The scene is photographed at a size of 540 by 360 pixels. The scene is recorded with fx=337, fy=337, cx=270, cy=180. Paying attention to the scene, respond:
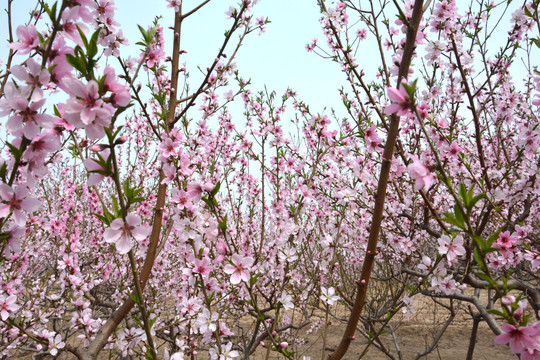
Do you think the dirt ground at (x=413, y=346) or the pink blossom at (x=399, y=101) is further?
the dirt ground at (x=413, y=346)

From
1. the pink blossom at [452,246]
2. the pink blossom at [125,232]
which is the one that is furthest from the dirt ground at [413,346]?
the pink blossom at [125,232]

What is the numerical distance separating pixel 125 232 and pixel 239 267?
715mm

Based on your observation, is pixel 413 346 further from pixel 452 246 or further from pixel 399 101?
pixel 399 101

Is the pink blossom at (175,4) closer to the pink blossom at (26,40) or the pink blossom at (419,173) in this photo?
the pink blossom at (26,40)

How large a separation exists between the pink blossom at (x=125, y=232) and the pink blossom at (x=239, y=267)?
2.04 feet

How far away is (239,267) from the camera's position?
5.69ft

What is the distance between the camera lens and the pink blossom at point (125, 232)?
1140 millimetres

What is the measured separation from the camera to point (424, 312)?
1134 cm

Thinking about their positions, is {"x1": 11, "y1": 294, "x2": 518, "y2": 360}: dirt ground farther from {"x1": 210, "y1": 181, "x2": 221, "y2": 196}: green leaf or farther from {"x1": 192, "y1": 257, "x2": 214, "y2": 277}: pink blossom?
{"x1": 210, "y1": 181, "x2": 221, "y2": 196}: green leaf

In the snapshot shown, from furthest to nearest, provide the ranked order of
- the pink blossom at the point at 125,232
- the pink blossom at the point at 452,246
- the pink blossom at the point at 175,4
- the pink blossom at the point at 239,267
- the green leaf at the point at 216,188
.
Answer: the pink blossom at the point at 175,4, the pink blossom at the point at 452,246, the pink blossom at the point at 239,267, the green leaf at the point at 216,188, the pink blossom at the point at 125,232

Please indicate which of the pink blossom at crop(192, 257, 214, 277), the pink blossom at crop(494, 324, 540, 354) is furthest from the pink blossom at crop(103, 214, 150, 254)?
the pink blossom at crop(494, 324, 540, 354)

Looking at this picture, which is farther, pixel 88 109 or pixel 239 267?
pixel 239 267

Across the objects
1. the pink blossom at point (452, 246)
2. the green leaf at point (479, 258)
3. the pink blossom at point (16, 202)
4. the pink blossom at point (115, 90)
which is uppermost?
the pink blossom at point (115, 90)

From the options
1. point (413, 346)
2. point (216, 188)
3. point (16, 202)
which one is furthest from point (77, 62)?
point (413, 346)
